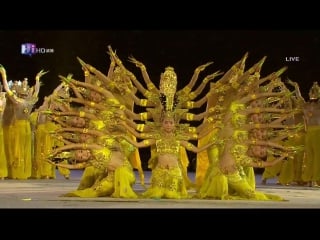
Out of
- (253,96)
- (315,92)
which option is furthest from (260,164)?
(315,92)

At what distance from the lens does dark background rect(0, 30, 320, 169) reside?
974 cm

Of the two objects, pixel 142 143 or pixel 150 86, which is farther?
pixel 150 86

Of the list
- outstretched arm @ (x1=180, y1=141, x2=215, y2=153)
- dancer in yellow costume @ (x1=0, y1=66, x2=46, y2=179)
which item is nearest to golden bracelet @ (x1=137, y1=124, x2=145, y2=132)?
outstretched arm @ (x1=180, y1=141, x2=215, y2=153)

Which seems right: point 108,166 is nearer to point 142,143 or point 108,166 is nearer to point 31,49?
point 142,143

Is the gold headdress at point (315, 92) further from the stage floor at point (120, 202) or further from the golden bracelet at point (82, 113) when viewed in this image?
the golden bracelet at point (82, 113)

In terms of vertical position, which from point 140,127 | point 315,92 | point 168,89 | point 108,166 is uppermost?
point 315,92

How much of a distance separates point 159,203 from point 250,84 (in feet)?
5.54

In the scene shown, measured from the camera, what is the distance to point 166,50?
9.95 meters

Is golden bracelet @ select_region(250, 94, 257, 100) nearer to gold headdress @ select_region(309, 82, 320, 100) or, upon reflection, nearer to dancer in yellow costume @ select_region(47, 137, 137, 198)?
dancer in yellow costume @ select_region(47, 137, 137, 198)

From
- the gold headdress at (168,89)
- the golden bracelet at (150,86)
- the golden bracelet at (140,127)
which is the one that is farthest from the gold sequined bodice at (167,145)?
the golden bracelet at (150,86)

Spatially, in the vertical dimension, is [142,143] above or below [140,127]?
below

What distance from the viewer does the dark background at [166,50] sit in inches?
383

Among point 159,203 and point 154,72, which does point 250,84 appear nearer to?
point 159,203

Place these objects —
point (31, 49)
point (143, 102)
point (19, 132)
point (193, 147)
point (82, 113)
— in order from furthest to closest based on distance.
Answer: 1. point (19, 132)
2. point (31, 49)
3. point (143, 102)
4. point (82, 113)
5. point (193, 147)
